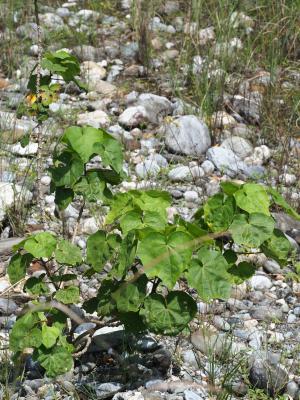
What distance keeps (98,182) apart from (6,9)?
3786mm

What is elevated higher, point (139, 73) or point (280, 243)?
point (280, 243)

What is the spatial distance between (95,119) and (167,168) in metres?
0.73

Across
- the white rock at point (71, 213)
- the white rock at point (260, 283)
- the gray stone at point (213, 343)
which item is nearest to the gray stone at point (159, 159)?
the white rock at point (71, 213)

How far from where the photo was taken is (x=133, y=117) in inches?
199

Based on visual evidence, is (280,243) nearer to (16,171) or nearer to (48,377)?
(48,377)

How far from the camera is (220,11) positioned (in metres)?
5.83

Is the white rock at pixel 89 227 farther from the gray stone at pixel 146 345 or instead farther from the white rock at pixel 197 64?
the white rock at pixel 197 64

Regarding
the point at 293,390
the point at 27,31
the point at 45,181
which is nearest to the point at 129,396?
the point at 293,390

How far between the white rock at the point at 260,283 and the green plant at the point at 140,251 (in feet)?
3.21

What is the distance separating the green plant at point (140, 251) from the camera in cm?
238

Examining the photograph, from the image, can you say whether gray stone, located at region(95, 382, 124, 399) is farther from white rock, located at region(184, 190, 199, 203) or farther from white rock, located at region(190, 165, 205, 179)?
white rock, located at region(190, 165, 205, 179)

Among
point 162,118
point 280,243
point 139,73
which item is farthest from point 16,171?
point 280,243

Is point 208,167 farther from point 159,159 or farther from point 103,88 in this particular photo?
point 103,88

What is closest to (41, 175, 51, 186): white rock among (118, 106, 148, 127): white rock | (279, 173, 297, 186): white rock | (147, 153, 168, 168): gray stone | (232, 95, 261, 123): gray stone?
(147, 153, 168, 168): gray stone
